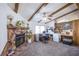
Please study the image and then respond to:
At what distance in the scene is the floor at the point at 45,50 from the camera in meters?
2.23

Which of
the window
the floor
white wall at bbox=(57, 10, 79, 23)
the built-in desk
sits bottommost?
the floor

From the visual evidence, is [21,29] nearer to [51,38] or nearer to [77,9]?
[51,38]

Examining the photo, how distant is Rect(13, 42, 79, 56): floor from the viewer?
87.8 inches

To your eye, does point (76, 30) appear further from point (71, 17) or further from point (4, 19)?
point (4, 19)

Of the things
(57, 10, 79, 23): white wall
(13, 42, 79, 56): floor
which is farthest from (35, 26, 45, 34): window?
(57, 10, 79, 23): white wall

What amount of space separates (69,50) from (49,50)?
0.36 metres

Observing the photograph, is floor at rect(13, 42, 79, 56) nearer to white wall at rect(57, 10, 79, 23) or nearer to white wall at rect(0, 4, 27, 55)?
white wall at rect(0, 4, 27, 55)

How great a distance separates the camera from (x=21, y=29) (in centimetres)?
231

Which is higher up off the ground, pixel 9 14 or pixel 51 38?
pixel 9 14

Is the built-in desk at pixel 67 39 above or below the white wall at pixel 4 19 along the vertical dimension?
below

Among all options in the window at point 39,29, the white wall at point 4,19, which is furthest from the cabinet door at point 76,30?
the white wall at point 4,19

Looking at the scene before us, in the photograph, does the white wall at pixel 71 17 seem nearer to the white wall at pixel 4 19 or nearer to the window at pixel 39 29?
the window at pixel 39 29

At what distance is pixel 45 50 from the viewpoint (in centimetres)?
227

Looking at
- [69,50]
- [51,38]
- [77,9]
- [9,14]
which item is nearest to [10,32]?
[9,14]
